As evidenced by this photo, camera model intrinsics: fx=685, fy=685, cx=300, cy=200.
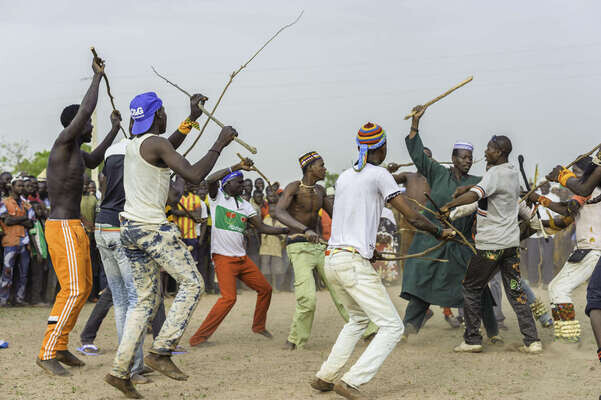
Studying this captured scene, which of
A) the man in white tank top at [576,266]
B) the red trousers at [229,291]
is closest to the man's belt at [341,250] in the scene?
the red trousers at [229,291]

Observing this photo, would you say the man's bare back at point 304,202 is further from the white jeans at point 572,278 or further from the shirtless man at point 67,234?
the white jeans at point 572,278

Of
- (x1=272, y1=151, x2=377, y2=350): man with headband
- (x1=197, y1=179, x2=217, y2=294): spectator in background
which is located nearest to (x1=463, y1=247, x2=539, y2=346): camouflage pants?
(x1=272, y1=151, x2=377, y2=350): man with headband

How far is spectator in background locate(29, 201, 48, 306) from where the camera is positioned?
11250mm

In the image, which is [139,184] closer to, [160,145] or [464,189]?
[160,145]

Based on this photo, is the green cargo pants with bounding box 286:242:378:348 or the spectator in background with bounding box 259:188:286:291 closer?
the green cargo pants with bounding box 286:242:378:348

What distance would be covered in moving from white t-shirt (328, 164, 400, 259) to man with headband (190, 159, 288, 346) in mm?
2458

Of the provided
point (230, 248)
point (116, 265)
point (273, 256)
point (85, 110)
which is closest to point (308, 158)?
point (230, 248)

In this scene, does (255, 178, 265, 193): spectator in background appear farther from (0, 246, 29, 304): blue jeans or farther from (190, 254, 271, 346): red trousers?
(190, 254, 271, 346): red trousers

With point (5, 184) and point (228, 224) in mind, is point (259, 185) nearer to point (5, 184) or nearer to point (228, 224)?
point (5, 184)

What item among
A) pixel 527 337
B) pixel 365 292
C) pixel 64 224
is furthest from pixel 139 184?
pixel 527 337

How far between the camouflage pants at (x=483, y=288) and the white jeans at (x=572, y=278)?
16.9 inches

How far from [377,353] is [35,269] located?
8.29 metres

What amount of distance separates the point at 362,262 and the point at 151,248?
5.21 feet

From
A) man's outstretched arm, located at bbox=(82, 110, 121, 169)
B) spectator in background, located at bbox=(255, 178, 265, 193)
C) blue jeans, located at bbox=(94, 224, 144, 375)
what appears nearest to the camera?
blue jeans, located at bbox=(94, 224, 144, 375)
